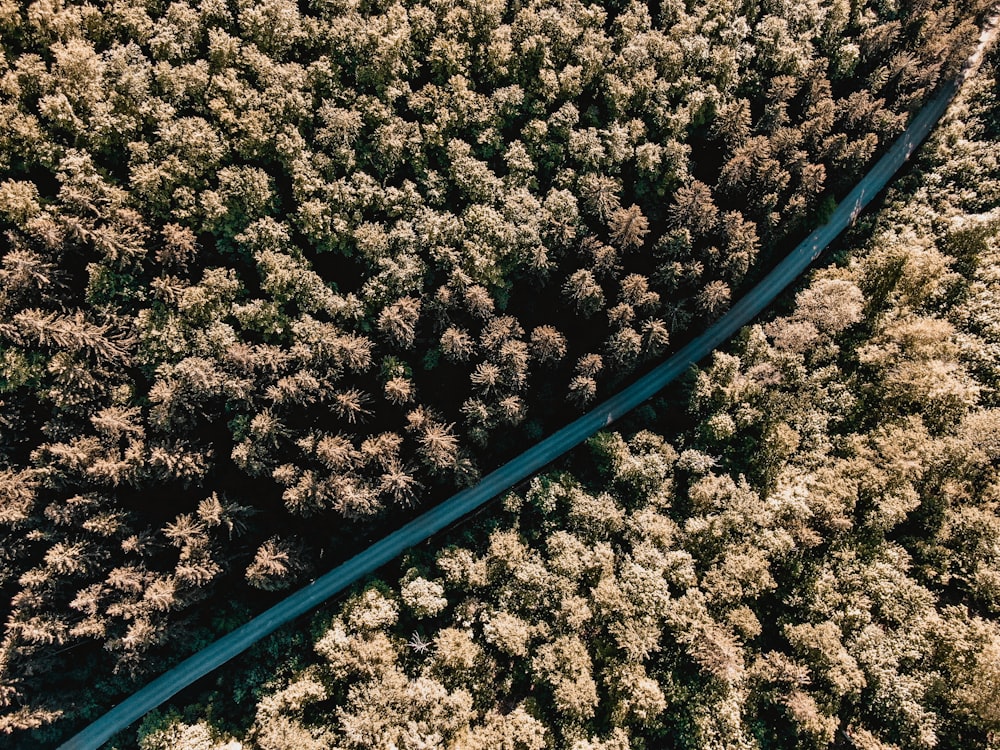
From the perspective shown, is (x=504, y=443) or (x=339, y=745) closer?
(x=339, y=745)

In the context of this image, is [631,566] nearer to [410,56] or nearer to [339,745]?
[339,745]

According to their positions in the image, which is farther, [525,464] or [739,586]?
[525,464]

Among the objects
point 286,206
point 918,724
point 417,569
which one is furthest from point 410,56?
point 918,724

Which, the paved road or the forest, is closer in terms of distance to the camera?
the forest

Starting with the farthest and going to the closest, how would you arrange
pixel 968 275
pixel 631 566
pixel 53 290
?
pixel 968 275, pixel 631 566, pixel 53 290

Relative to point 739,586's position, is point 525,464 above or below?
above

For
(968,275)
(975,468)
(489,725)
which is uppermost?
(968,275)

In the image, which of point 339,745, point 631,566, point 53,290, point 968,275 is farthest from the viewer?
point 968,275

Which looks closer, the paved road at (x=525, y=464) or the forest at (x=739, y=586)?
the forest at (x=739, y=586)
